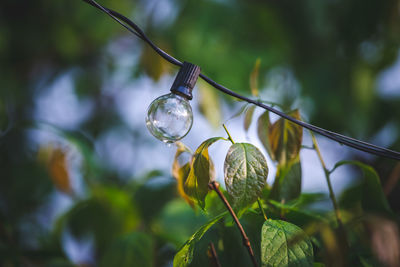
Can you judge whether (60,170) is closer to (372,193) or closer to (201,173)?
(201,173)

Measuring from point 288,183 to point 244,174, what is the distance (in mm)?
179

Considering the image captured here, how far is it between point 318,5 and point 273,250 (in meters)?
1.46

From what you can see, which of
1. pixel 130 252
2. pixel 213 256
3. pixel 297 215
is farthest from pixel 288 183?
pixel 130 252

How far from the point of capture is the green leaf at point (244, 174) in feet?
1.31

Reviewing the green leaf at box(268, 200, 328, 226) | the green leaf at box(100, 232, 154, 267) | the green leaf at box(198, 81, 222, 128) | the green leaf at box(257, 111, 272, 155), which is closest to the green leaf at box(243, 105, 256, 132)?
the green leaf at box(257, 111, 272, 155)

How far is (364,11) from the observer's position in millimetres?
1400

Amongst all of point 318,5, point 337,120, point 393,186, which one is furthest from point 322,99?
point 393,186

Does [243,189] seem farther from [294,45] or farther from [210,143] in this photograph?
[294,45]

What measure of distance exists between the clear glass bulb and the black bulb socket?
0.03 feet

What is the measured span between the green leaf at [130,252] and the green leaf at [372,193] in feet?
1.32

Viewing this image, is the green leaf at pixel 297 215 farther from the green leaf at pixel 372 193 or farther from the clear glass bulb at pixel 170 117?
the clear glass bulb at pixel 170 117

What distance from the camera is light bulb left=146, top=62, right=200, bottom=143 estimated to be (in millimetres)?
425

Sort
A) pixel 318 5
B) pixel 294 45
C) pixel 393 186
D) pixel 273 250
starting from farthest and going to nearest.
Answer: pixel 294 45
pixel 318 5
pixel 393 186
pixel 273 250

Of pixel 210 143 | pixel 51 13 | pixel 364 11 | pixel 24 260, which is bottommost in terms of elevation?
pixel 24 260
